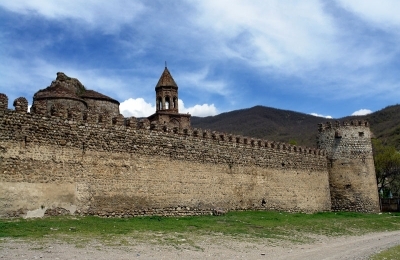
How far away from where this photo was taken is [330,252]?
13250 millimetres

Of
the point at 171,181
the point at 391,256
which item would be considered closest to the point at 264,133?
the point at 171,181

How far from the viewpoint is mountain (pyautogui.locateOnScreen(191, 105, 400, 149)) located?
10056 centimetres

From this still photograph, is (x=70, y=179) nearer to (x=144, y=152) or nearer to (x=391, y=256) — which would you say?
(x=144, y=152)

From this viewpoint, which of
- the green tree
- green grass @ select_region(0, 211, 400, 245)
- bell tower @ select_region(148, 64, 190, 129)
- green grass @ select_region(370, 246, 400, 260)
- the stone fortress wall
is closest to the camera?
green grass @ select_region(370, 246, 400, 260)

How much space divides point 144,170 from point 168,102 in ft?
77.3

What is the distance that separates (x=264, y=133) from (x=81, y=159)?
321ft

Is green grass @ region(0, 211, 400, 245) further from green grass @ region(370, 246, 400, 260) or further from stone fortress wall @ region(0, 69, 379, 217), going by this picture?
green grass @ region(370, 246, 400, 260)

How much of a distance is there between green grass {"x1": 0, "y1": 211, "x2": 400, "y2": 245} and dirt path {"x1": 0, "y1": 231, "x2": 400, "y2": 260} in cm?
83

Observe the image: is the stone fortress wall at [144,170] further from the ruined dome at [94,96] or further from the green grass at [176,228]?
the ruined dome at [94,96]

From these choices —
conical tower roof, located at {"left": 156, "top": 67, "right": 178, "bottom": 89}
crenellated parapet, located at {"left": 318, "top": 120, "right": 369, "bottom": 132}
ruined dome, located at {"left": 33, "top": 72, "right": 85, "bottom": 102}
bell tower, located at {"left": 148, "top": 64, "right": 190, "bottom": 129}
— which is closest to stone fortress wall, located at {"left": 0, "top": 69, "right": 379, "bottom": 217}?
crenellated parapet, located at {"left": 318, "top": 120, "right": 369, "bottom": 132}

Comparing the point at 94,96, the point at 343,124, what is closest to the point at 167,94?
the point at 94,96

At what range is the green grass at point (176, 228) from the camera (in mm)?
13156

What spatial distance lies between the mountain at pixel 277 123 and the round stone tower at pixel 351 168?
55.7 metres

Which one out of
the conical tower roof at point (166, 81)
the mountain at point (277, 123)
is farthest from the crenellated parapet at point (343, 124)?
the mountain at point (277, 123)
